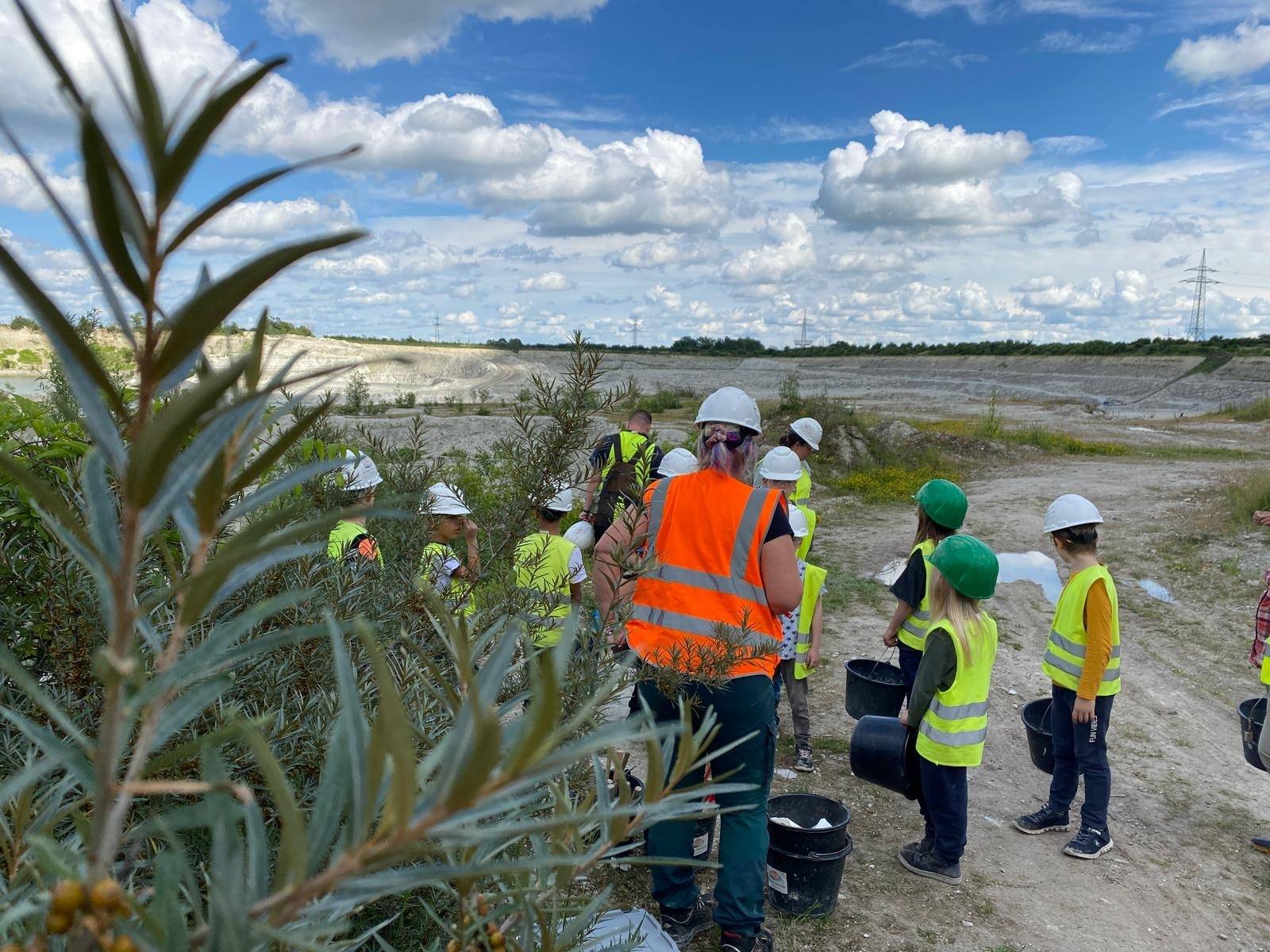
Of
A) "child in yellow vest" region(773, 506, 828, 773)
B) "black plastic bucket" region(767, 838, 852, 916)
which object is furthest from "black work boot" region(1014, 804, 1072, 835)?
"black plastic bucket" region(767, 838, 852, 916)

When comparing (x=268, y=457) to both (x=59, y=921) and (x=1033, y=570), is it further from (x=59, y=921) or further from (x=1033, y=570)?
(x=1033, y=570)

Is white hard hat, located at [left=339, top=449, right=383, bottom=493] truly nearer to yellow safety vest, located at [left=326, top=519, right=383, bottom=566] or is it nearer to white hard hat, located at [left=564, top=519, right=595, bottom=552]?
yellow safety vest, located at [left=326, top=519, right=383, bottom=566]

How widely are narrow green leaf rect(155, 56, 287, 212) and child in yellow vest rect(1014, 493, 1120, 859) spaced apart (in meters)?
4.61

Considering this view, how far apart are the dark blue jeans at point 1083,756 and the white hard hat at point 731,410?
8.27ft

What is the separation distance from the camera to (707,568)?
3154 millimetres

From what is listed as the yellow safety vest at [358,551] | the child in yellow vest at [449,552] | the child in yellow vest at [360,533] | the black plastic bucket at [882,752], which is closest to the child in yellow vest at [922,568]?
the black plastic bucket at [882,752]

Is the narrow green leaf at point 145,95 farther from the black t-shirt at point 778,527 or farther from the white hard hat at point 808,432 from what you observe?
the white hard hat at point 808,432

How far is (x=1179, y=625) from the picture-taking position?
27.4 ft

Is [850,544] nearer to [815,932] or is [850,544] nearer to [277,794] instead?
[815,932]

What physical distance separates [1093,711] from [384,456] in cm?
388

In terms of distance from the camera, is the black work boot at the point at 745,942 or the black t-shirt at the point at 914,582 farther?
the black t-shirt at the point at 914,582

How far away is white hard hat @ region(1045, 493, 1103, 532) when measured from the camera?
4.44 m

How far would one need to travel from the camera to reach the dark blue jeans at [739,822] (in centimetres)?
311

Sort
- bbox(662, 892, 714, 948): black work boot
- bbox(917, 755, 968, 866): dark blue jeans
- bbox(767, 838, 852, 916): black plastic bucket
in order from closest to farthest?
bbox(662, 892, 714, 948): black work boot < bbox(767, 838, 852, 916): black plastic bucket < bbox(917, 755, 968, 866): dark blue jeans
